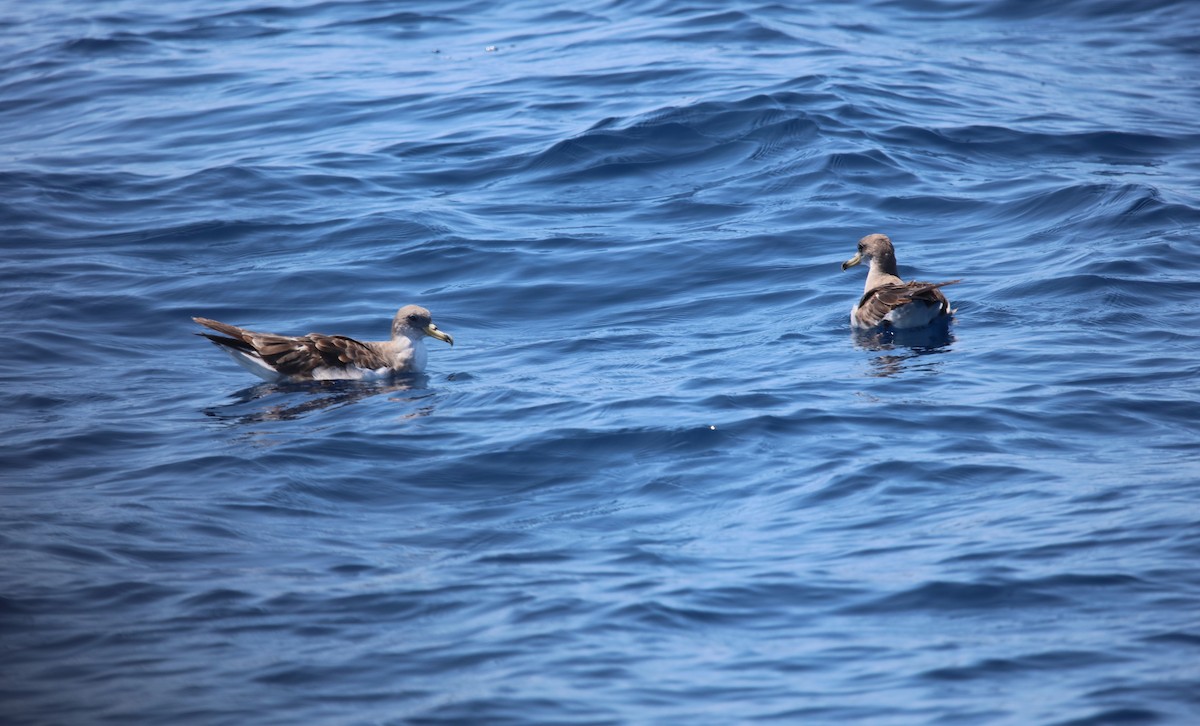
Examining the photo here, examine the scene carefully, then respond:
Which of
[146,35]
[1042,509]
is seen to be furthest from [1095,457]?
[146,35]

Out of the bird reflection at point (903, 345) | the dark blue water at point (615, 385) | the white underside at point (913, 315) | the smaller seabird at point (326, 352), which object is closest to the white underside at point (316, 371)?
the smaller seabird at point (326, 352)

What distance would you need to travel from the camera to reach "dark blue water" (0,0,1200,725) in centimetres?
661

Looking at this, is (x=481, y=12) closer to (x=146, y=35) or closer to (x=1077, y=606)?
(x=146, y=35)

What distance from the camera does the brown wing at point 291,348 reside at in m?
11.3

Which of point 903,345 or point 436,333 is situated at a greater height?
point 436,333

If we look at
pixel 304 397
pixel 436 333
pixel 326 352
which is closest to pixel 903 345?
pixel 436 333

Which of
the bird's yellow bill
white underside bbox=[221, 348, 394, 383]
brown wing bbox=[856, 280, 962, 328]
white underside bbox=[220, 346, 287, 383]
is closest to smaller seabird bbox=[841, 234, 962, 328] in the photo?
brown wing bbox=[856, 280, 962, 328]

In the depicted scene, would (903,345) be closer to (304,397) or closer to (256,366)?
(304,397)

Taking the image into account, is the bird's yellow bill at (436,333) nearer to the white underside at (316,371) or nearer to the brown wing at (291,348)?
the white underside at (316,371)

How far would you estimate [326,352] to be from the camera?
37.7 ft

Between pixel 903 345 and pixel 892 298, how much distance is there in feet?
1.49

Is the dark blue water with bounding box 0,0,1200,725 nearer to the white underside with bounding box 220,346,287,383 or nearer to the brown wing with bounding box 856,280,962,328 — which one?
the white underside with bounding box 220,346,287,383

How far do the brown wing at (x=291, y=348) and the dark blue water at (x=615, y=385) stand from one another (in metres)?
0.34

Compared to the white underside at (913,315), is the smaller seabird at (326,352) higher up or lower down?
higher up
